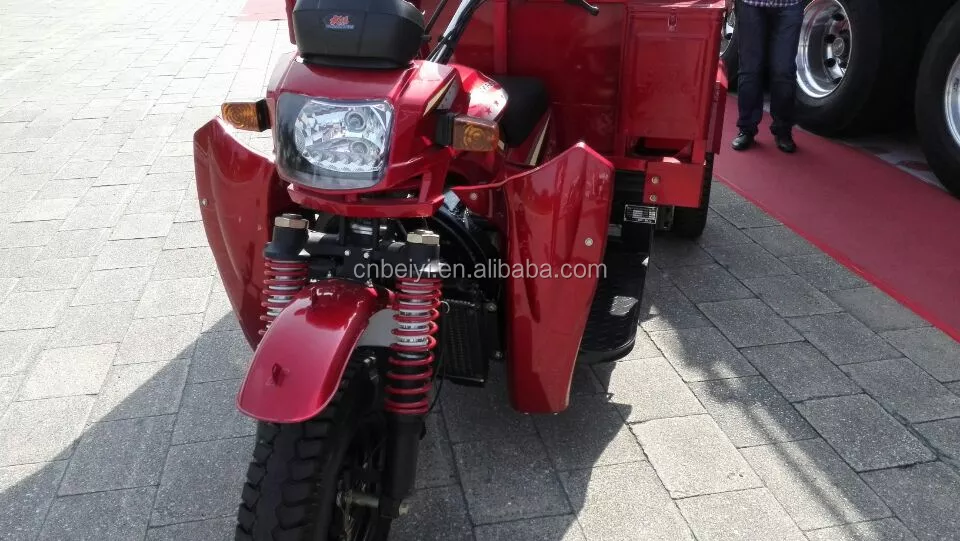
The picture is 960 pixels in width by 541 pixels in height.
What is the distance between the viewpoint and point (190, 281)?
401 cm

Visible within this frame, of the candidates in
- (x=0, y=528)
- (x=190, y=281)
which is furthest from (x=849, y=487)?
(x=190, y=281)

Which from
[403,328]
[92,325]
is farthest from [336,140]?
[92,325]

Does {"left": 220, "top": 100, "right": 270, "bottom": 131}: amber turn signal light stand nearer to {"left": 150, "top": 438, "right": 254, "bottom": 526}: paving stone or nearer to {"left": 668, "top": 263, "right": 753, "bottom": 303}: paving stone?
{"left": 150, "top": 438, "right": 254, "bottom": 526}: paving stone

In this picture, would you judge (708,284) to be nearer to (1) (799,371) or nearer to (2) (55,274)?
(1) (799,371)

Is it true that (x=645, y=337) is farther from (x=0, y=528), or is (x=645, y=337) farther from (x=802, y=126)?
(x=802, y=126)

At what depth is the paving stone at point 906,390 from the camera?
Answer: 297 centimetres

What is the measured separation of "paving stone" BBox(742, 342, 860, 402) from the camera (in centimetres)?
310

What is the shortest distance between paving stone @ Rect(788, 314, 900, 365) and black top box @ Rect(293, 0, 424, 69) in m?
2.34

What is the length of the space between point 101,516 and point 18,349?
1.30 meters

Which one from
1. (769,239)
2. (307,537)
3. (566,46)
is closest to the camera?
(307,537)

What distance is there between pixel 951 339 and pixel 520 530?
2.21 meters

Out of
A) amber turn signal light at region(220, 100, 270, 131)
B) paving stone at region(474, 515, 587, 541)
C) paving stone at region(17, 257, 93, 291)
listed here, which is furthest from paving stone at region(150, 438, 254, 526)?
paving stone at region(17, 257, 93, 291)

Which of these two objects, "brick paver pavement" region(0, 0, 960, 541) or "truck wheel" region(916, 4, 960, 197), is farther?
"truck wheel" region(916, 4, 960, 197)

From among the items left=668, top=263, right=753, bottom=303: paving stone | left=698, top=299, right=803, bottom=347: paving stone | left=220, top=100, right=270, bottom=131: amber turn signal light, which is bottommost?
left=698, top=299, right=803, bottom=347: paving stone
